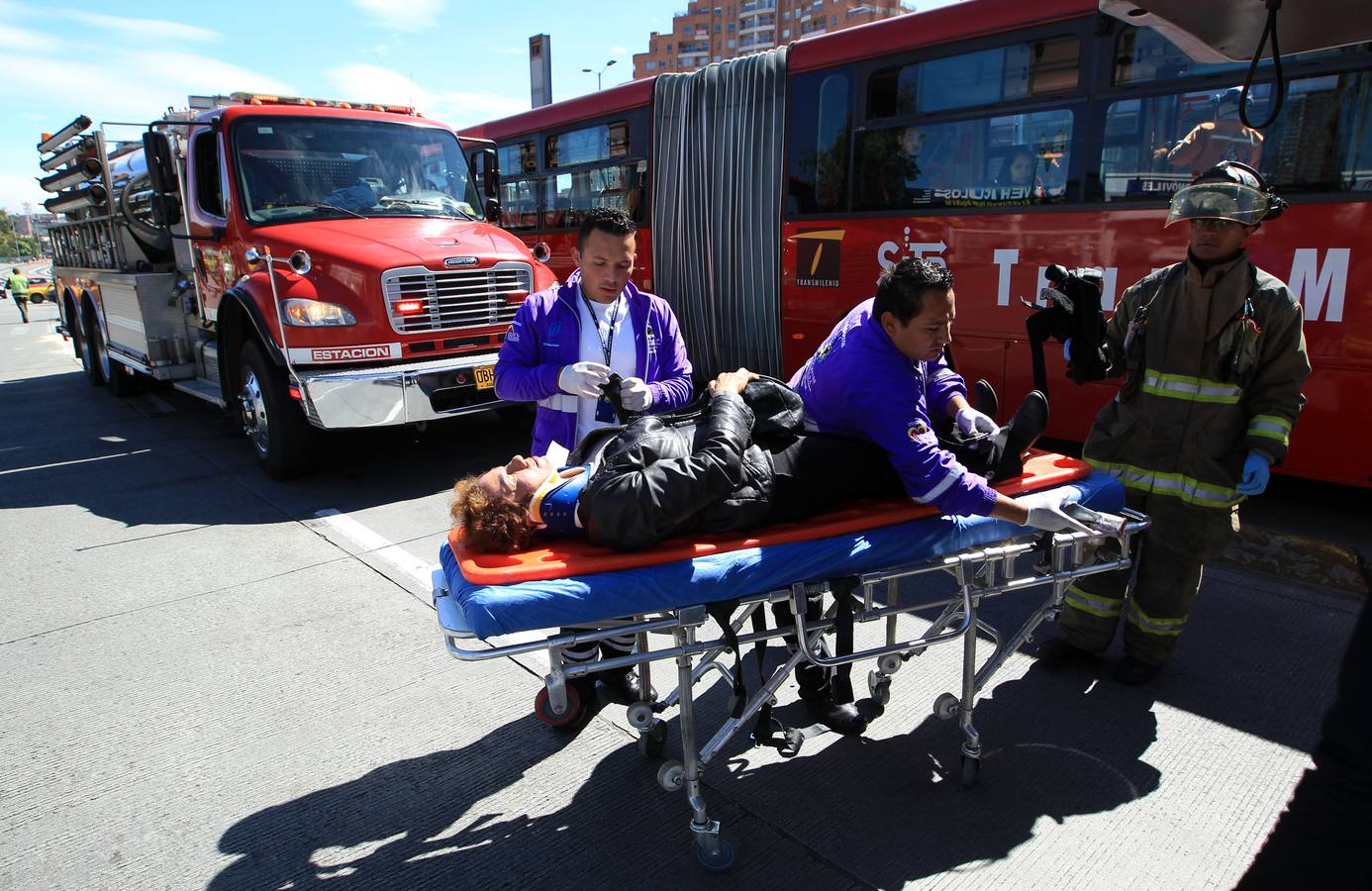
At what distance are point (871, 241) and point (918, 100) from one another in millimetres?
1064

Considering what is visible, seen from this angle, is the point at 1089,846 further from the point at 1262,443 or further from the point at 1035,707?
the point at 1262,443

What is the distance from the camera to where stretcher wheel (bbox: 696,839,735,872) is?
235cm

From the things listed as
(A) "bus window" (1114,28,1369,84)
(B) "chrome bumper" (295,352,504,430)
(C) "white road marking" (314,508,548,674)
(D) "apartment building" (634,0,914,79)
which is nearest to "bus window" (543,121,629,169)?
(B) "chrome bumper" (295,352,504,430)

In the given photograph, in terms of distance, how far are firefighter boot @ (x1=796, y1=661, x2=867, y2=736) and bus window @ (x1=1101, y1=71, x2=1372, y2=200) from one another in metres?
3.67

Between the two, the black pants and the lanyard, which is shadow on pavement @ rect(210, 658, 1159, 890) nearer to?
the black pants

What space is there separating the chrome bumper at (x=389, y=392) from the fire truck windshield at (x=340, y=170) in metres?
1.56

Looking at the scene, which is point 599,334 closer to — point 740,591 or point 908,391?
point 908,391

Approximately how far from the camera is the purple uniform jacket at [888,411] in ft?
7.99

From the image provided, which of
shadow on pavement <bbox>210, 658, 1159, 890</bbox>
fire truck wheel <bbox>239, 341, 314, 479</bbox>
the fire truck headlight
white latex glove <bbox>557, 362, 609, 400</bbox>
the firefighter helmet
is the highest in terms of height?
the firefighter helmet

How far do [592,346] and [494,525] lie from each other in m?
1.13

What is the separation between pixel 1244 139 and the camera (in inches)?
181

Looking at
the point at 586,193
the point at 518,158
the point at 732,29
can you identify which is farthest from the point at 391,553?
the point at 732,29

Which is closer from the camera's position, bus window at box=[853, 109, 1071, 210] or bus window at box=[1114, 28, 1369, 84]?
bus window at box=[1114, 28, 1369, 84]

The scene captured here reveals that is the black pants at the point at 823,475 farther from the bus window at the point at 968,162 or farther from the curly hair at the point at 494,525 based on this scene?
the bus window at the point at 968,162
